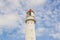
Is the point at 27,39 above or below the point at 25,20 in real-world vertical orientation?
below

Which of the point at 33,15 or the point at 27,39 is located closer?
the point at 27,39

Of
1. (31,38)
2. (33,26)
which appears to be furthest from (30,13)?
(31,38)

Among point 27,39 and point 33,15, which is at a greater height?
point 33,15

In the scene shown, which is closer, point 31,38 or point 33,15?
point 31,38

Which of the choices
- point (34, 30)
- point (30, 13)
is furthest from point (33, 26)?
point (30, 13)

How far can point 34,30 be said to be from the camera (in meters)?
62.5

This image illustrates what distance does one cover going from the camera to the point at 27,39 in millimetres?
60406

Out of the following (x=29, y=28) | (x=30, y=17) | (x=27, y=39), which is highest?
(x=30, y=17)

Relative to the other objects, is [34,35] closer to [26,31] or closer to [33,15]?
[26,31]

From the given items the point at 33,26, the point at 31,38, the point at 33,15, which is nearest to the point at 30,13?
the point at 33,15

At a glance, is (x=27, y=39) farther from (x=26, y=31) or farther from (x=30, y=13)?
(x=30, y=13)

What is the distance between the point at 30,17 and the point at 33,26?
359 centimetres

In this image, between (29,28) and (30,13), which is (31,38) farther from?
(30,13)

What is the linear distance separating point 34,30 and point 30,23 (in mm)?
3177
